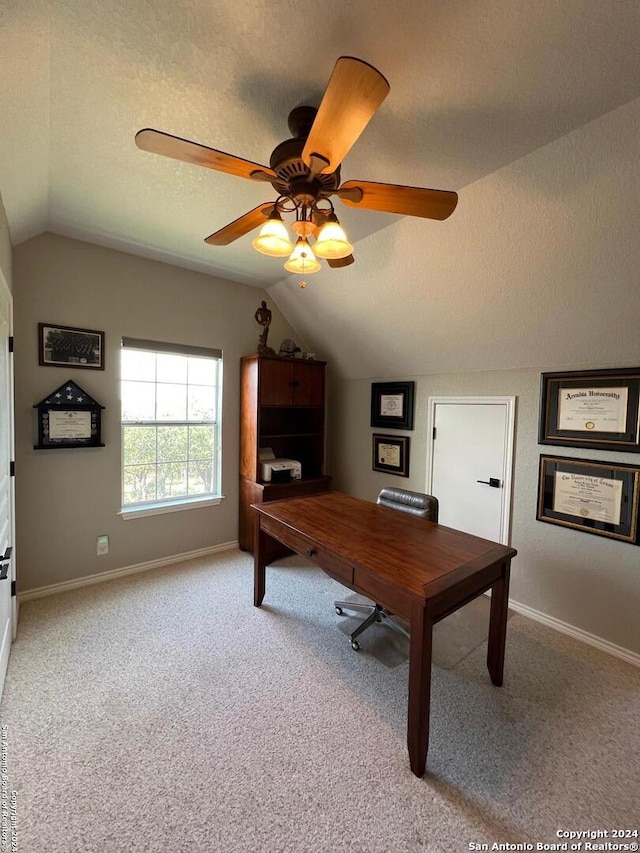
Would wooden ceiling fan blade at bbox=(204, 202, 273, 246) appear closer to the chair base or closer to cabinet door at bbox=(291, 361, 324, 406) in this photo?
cabinet door at bbox=(291, 361, 324, 406)

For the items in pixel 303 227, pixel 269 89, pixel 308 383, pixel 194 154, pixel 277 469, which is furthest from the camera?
pixel 308 383

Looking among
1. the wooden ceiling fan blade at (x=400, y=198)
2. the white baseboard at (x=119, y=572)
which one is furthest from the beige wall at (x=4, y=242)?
the white baseboard at (x=119, y=572)

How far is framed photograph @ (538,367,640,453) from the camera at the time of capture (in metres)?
2.20

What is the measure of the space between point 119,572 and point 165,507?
63 cm

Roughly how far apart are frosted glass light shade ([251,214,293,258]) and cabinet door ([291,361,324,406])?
7.17 ft

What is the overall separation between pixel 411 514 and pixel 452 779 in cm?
130

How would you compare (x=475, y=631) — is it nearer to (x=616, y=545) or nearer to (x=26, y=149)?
(x=616, y=545)

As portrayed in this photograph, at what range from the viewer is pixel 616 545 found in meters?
2.27

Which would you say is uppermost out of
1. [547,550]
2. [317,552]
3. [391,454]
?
[391,454]

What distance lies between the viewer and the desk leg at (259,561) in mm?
2602

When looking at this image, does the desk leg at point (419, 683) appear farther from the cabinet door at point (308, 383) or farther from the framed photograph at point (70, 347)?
the framed photograph at point (70, 347)

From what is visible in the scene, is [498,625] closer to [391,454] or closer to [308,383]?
[391,454]

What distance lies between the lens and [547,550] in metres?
2.60

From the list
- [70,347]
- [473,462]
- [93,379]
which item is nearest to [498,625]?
[473,462]
